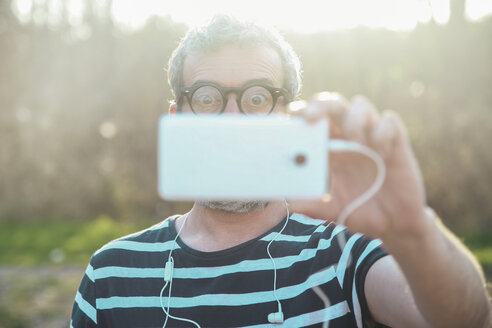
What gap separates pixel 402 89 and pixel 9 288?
685 cm

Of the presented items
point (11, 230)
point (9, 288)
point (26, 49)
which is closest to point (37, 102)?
point (26, 49)

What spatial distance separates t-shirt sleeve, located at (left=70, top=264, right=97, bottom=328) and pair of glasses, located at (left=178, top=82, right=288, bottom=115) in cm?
89

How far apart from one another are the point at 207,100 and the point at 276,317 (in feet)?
3.19

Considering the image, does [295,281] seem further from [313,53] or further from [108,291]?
[313,53]

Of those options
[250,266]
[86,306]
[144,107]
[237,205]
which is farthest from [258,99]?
[144,107]

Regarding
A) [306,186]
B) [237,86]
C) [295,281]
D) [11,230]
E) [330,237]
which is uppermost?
[237,86]

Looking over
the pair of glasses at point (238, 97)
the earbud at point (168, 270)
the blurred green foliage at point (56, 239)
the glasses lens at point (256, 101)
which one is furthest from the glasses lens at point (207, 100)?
the blurred green foliage at point (56, 239)

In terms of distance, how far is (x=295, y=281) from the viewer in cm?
198

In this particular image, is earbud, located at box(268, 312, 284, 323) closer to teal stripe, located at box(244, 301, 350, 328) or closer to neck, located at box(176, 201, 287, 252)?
teal stripe, located at box(244, 301, 350, 328)

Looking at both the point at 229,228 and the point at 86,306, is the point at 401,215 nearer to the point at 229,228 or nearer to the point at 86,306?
the point at 229,228

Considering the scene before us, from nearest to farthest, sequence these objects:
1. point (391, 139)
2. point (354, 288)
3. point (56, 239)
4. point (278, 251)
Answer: point (391, 139), point (354, 288), point (278, 251), point (56, 239)

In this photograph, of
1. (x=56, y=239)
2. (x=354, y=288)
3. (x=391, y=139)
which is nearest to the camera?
(x=391, y=139)

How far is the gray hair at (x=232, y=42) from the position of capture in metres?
2.28

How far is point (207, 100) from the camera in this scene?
87.3 inches
